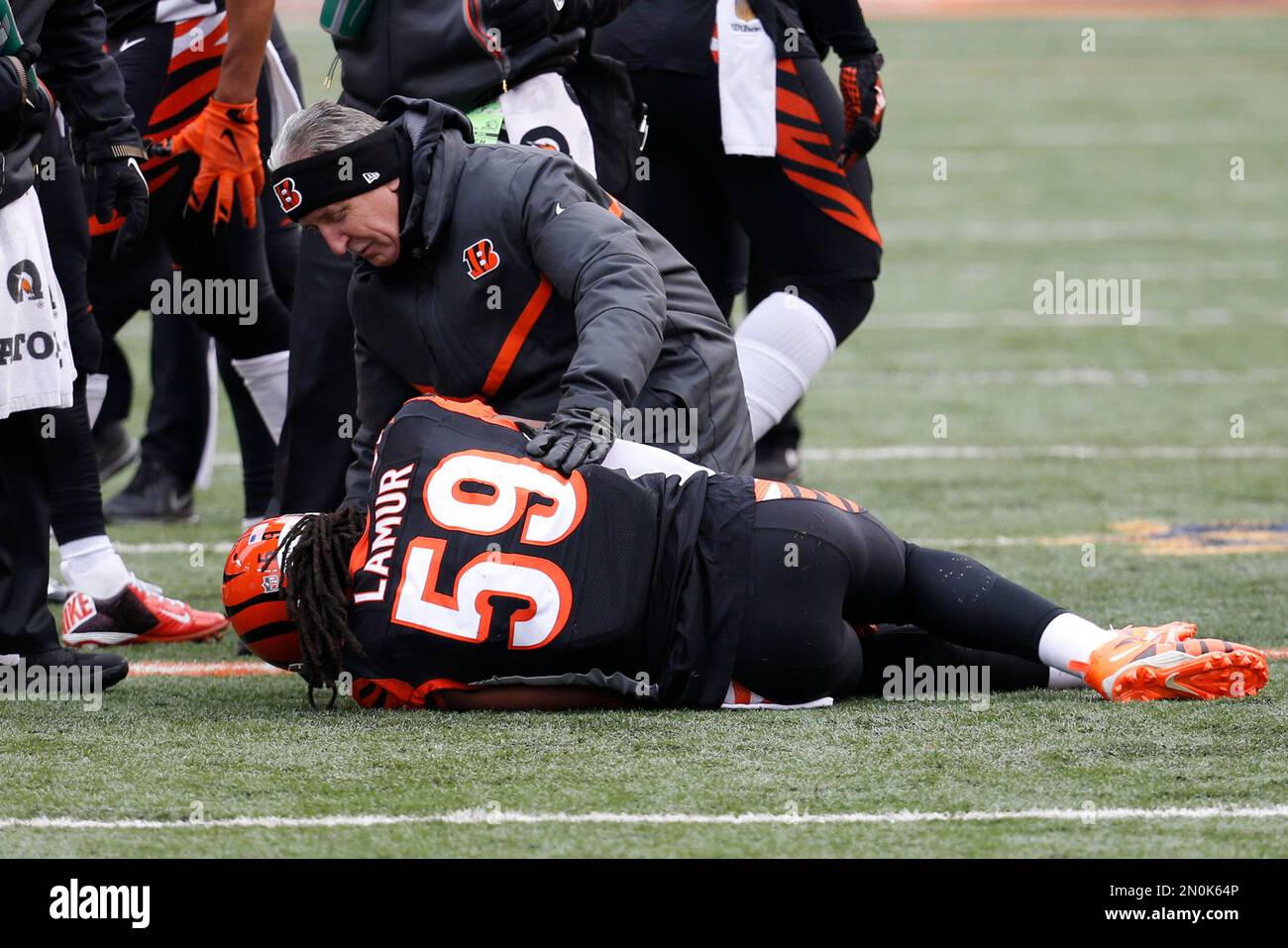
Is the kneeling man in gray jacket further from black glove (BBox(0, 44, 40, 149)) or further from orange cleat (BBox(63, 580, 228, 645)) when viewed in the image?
orange cleat (BBox(63, 580, 228, 645))

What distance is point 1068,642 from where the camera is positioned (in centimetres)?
382

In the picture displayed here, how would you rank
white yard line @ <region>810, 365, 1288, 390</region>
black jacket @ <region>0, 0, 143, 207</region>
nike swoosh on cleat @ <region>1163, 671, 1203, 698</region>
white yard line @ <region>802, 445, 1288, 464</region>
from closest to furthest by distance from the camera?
nike swoosh on cleat @ <region>1163, 671, 1203, 698</region>
black jacket @ <region>0, 0, 143, 207</region>
white yard line @ <region>802, 445, 1288, 464</region>
white yard line @ <region>810, 365, 1288, 390</region>

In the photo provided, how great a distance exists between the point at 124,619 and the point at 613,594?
4.99 feet

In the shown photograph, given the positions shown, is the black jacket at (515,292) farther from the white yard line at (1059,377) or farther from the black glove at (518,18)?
the white yard line at (1059,377)

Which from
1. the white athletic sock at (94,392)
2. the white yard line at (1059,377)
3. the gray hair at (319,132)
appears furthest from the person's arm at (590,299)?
the white yard line at (1059,377)

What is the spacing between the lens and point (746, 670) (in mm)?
3779

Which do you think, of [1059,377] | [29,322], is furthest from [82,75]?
[1059,377]

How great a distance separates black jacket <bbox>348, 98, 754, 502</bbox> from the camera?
3.92 meters

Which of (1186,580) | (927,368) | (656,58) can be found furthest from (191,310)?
(927,368)

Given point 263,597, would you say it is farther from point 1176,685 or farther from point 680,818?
point 1176,685

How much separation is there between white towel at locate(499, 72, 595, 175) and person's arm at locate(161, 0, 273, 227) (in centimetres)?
64

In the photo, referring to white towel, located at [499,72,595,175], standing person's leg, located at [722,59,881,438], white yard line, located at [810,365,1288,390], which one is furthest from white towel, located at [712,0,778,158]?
white yard line, located at [810,365,1288,390]

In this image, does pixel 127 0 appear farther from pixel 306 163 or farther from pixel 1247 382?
pixel 1247 382

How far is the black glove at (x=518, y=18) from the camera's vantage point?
4.55m
